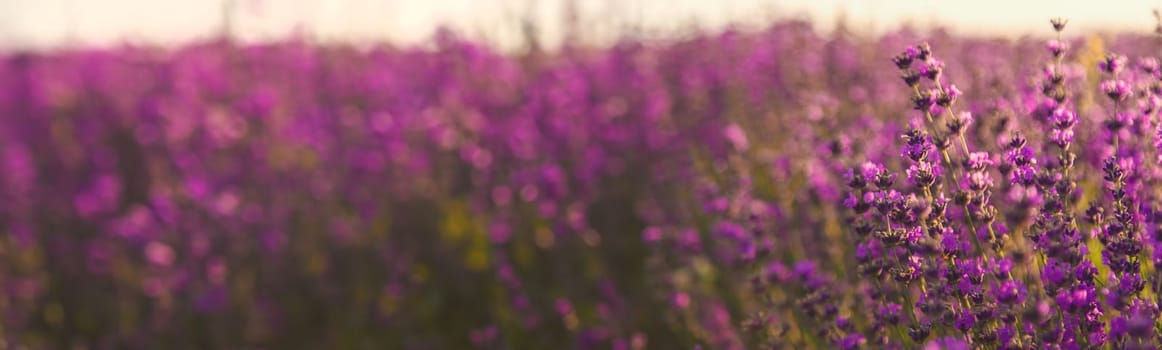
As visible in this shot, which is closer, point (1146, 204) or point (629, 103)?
point (1146, 204)

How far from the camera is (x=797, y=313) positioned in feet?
8.91

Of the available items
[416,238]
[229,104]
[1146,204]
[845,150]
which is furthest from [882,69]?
[229,104]

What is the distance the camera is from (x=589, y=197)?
4535 millimetres

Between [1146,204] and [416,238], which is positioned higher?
[1146,204]

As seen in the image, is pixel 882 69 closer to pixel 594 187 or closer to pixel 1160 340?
pixel 594 187

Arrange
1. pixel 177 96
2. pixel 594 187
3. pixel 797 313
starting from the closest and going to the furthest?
pixel 797 313, pixel 594 187, pixel 177 96

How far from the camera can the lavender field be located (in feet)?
5.64

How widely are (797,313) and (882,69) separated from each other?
2.61 metres

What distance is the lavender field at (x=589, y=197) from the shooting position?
172cm

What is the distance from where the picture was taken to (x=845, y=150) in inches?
98.9

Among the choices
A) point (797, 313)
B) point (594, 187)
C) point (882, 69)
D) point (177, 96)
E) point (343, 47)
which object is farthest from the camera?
point (343, 47)

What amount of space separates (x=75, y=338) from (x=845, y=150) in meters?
3.72

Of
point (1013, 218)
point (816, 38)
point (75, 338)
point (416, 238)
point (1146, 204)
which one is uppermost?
point (1013, 218)

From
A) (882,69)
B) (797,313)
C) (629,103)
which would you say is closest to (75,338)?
(629,103)
